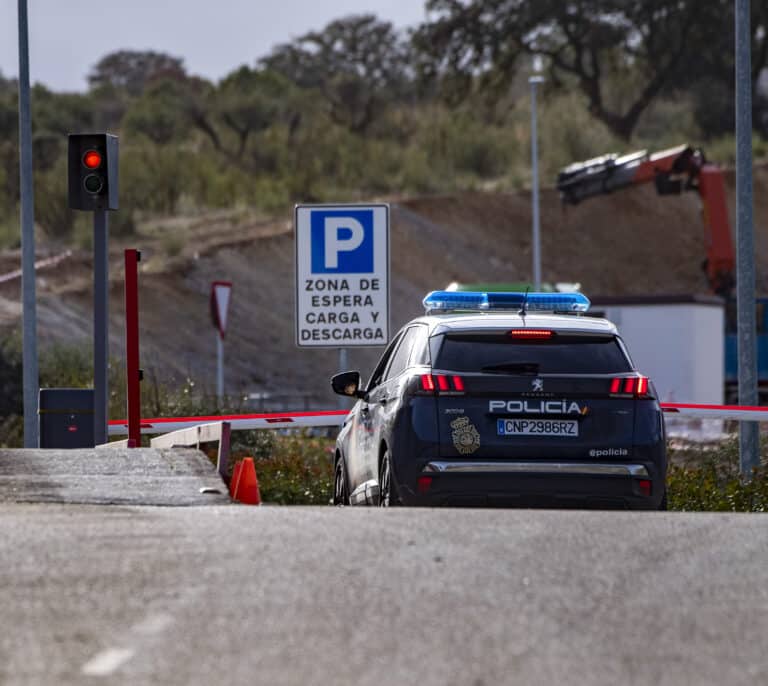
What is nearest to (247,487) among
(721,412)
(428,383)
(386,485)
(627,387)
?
(386,485)

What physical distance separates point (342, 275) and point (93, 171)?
2.76 meters

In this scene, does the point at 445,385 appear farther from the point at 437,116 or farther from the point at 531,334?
the point at 437,116

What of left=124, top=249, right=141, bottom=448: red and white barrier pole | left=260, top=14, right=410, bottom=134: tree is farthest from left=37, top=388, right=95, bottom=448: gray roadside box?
left=260, top=14, right=410, bottom=134: tree

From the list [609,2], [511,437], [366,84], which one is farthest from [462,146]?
[511,437]

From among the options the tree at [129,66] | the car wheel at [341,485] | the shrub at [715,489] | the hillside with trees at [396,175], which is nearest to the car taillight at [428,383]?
the car wheel at [341,485]

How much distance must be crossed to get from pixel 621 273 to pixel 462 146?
9720mm

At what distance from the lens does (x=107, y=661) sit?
278 inches

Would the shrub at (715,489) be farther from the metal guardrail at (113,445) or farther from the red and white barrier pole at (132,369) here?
the metal guardrail at (113,445)

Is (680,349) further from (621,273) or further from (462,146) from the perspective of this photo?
(462,146)

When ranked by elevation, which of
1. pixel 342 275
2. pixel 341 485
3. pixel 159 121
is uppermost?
pixel 159 121

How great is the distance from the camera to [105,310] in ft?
58.3

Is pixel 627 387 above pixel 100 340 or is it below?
below

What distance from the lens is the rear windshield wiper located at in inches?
496

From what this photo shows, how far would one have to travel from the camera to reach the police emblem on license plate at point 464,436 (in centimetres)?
1241
